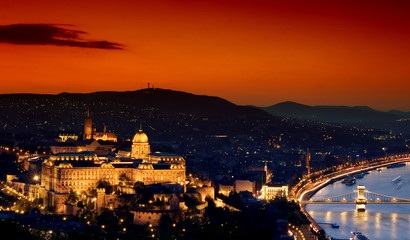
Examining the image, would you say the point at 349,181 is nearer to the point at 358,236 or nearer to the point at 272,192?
the point at 272,192

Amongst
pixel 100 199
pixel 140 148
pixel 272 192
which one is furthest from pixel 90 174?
pixel 272 192

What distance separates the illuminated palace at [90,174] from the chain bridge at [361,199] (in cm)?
1400

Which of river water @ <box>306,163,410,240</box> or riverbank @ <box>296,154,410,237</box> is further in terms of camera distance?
riverbank @ <box>296,154,410,237</box>

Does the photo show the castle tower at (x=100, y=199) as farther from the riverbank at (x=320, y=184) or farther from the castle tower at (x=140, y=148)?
the riverbank at (x=320, y=184)

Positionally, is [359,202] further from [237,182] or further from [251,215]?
[251,215]

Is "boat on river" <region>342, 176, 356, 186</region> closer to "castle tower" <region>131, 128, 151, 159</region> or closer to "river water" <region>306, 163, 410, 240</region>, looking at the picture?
"river water" <region>306, 163, 410, 240</region>

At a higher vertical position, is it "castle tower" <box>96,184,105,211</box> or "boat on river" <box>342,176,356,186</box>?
"castle tower" <box>96,184,105,211</box>

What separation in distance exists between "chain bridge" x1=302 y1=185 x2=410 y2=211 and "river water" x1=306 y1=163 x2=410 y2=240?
258 millimetres

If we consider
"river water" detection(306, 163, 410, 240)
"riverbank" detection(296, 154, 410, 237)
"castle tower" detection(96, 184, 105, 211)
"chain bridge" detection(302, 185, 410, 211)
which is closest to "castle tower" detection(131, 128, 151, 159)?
"castle tower" detection(96, 184, 105, 211)

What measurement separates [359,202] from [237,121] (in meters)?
54.2

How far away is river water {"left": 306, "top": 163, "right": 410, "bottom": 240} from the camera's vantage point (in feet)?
111

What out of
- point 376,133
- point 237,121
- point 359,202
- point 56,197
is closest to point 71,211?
point 56,197

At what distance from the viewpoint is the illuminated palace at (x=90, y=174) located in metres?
28.0

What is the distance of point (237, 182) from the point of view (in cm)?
3697
